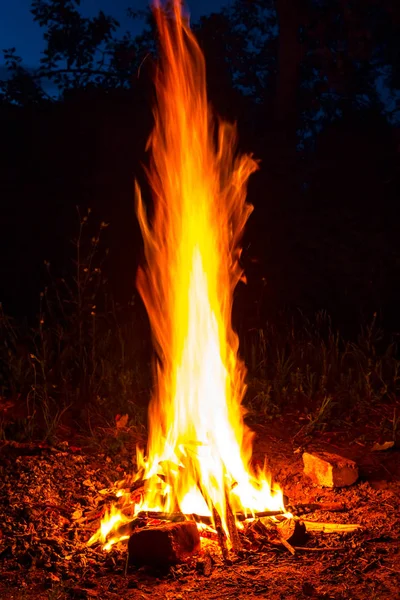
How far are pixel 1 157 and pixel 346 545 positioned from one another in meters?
6.69

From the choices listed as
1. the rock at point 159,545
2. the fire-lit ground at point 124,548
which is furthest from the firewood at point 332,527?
the rock at point 159,545

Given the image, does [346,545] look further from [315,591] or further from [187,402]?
[187,402]

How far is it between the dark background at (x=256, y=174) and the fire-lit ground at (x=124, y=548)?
10.7 ft

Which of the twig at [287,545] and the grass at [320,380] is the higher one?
the grass at [320,380]

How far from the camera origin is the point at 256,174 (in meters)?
8.21

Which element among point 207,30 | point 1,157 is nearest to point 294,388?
point 1,157

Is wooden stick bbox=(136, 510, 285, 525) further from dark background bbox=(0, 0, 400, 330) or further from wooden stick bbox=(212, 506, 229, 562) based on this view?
dark background bbox=(0, 0, 400, 330)

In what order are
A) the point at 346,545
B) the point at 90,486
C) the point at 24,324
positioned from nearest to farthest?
the point at 346,545, the point at 90,486, the point at 24,324

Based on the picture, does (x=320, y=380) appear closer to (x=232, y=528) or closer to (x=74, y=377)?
(x=74, y=377)

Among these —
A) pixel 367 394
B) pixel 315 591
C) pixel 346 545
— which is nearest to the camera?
pixel 315 591

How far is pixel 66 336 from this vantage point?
208 inches

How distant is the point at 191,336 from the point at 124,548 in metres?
1.30

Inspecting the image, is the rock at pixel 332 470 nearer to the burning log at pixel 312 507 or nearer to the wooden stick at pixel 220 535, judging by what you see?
the burning log at pixel 312 507

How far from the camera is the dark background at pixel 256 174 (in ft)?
24.2
